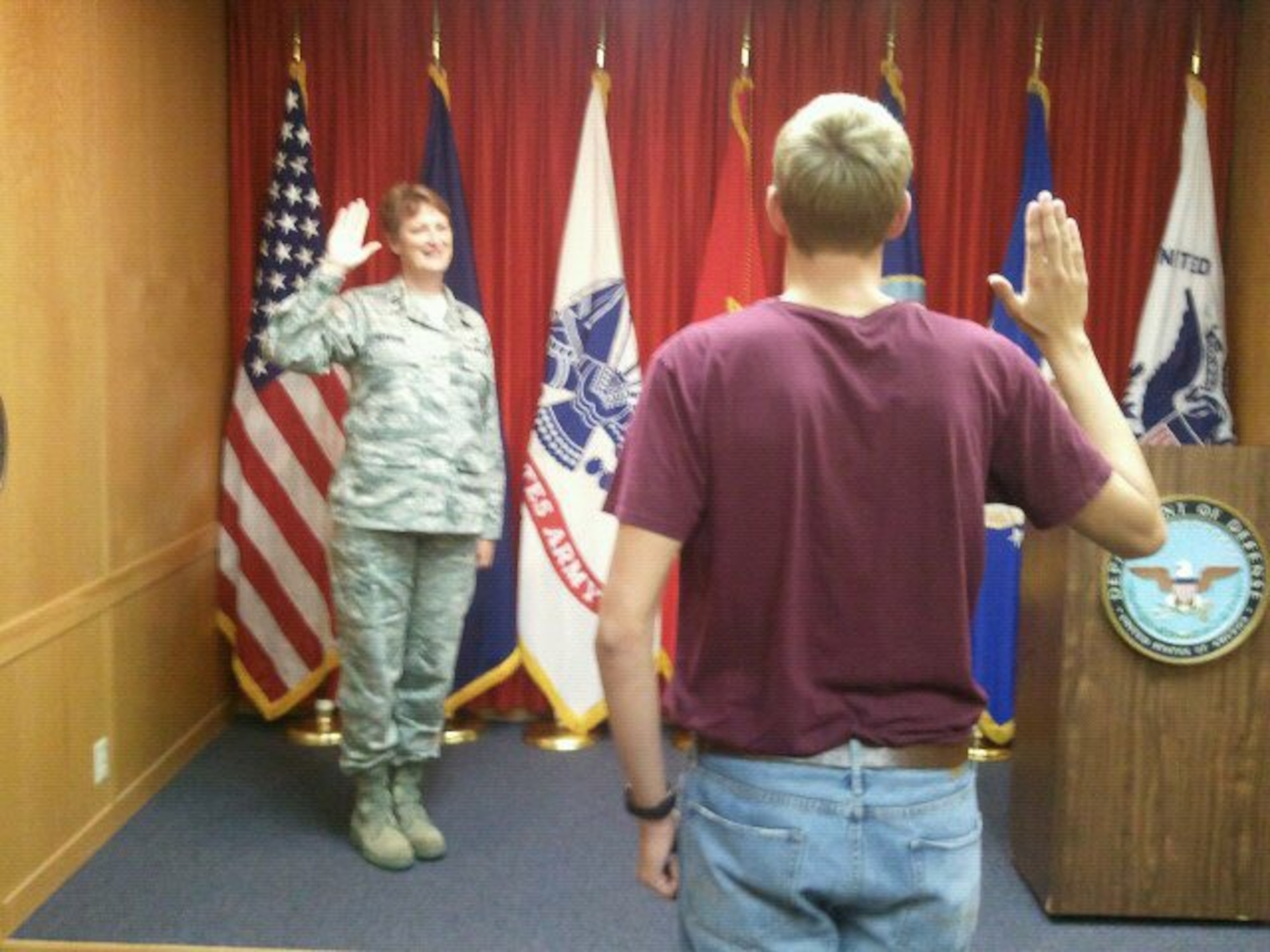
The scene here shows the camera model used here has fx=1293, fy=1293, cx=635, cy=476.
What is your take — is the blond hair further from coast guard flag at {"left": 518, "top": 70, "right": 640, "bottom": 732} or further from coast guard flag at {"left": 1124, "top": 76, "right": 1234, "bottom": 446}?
coast guard flag at {"left": 1124, "top": 76, "right": 1234, "bottom": 446}

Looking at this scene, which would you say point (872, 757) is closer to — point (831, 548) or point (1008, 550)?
point (831, 548)

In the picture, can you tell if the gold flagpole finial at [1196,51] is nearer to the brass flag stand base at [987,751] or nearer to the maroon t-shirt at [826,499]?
the brass flag stand base at [987,751]

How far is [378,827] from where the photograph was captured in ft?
10.1

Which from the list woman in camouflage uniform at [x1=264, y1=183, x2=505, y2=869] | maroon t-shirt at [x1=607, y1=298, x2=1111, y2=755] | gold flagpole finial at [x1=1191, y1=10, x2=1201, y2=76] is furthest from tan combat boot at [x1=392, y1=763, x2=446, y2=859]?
gold flagpole finial at [x1=1191, y1=10, x2=1201, y2=76]

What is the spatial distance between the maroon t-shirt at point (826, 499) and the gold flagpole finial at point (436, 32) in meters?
2.86

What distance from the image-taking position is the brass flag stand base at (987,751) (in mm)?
3791

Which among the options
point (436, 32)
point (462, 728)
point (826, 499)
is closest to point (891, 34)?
point (436, 32)

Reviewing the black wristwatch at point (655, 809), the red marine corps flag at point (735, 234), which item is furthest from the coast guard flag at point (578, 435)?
the black wristwatch at point (655, 809)

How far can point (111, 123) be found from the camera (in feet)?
10.1

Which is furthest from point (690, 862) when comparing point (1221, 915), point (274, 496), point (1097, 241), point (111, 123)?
point (1097, 241)

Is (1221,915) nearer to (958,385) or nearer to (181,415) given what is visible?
(958,385)

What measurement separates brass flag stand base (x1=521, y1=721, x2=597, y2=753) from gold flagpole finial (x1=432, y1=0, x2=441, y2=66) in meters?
2.01

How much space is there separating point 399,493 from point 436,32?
1.55 metres

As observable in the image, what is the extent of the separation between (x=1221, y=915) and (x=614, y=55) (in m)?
2.76
